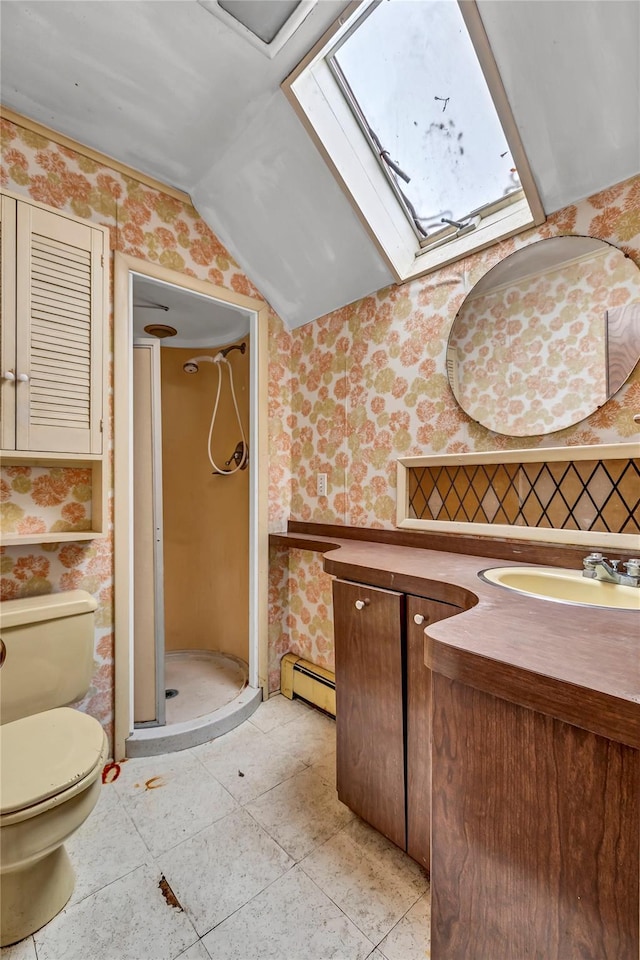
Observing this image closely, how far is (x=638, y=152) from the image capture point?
3.75ft

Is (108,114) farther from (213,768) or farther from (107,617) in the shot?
(213,768)

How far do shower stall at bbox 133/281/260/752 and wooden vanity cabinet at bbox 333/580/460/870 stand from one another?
0.83 meters

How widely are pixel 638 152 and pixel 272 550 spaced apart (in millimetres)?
2031

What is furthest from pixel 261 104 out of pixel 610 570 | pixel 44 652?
pixel 44 652

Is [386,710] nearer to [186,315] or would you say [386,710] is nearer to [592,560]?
[592,560]

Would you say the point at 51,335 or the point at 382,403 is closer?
the point at 51,335

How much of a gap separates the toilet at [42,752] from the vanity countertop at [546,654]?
103cm

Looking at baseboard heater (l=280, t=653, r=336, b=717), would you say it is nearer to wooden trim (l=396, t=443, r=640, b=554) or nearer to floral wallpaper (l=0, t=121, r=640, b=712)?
floral wallpaper (l=0, t=121, r=640, b=712)

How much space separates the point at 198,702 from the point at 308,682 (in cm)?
60

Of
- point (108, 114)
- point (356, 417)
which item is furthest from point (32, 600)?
point (108, 114)

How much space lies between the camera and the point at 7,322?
1354 millimetres

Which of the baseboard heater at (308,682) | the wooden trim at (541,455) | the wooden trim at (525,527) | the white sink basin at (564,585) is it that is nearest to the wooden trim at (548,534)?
the wooden trim at (525,527)

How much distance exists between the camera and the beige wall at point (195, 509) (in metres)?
2.73

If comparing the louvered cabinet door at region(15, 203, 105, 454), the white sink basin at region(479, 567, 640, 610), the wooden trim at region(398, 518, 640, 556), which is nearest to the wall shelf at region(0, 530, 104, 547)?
the louvered cabinet door at region(15, 203, 105, 454)
